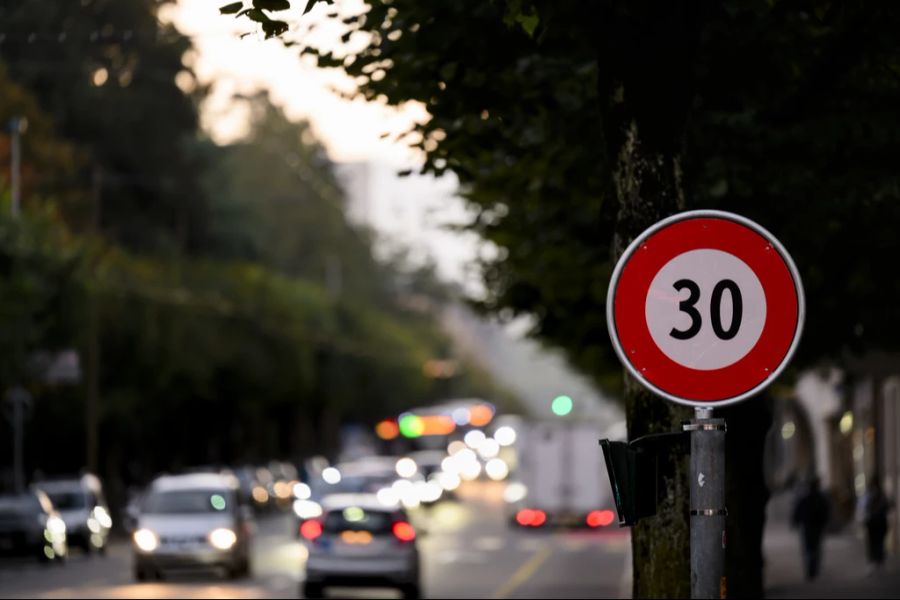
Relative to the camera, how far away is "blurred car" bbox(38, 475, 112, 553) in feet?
159

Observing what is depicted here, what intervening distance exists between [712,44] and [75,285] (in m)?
38.1

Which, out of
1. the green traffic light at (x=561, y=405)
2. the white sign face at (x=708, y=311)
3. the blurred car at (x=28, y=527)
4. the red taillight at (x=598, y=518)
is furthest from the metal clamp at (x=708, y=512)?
the red taillight at (x=598, y=518)

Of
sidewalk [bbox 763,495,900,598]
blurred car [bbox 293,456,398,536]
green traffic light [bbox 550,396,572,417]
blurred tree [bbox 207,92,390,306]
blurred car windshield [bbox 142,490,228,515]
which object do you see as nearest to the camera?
sidewalk [bbox 763,495,900,598]

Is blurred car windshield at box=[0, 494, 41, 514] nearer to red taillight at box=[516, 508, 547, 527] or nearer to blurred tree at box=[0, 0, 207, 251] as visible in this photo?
red taillight at box=[516, 508, 547, 527]

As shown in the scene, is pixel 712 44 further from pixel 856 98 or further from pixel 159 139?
pixel 159 139

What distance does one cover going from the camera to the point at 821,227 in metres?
20.8

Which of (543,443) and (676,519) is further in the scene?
(543,443)

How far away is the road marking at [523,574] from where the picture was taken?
31194mm

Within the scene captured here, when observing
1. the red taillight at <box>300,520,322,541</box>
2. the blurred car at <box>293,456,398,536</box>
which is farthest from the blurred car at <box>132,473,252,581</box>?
the blurred car at <box>293,456,398,536</box>

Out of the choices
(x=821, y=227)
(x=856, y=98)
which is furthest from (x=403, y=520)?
(x=856, y=98)

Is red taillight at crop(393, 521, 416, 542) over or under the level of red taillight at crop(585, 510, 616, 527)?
under

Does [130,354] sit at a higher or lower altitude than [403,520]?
higher

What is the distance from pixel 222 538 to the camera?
116 ft

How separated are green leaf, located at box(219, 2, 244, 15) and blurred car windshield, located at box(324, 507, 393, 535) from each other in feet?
69.7
